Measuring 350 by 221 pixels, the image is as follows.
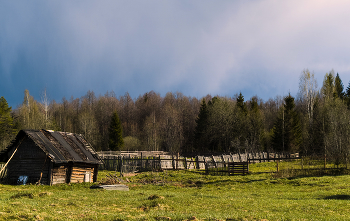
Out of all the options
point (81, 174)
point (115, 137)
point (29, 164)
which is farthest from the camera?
point (115, 137)

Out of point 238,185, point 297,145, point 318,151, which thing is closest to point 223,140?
point 297,145

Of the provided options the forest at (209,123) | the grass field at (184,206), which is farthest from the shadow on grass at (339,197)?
the forest at (209,123)

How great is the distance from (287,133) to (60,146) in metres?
50.1

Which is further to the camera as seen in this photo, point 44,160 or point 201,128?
point 201,128

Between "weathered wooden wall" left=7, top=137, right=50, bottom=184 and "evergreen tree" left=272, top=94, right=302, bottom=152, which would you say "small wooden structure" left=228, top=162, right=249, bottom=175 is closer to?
"weathered wooden wall" left=7, top=137, right=50, bottom=184

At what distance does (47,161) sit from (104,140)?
52.3m

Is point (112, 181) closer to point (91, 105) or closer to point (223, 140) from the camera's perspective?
point (223, 140)

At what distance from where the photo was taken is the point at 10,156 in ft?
81.0

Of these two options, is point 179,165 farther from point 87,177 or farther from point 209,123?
point 209,123

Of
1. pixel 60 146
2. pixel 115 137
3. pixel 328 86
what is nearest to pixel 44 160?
pixel 60 146

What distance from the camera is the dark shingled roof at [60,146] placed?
2358 centimetres

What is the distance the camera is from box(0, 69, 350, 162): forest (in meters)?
56.7

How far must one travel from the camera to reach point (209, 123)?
6975cm

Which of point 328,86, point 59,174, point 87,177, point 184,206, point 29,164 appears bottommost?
point 87,177
